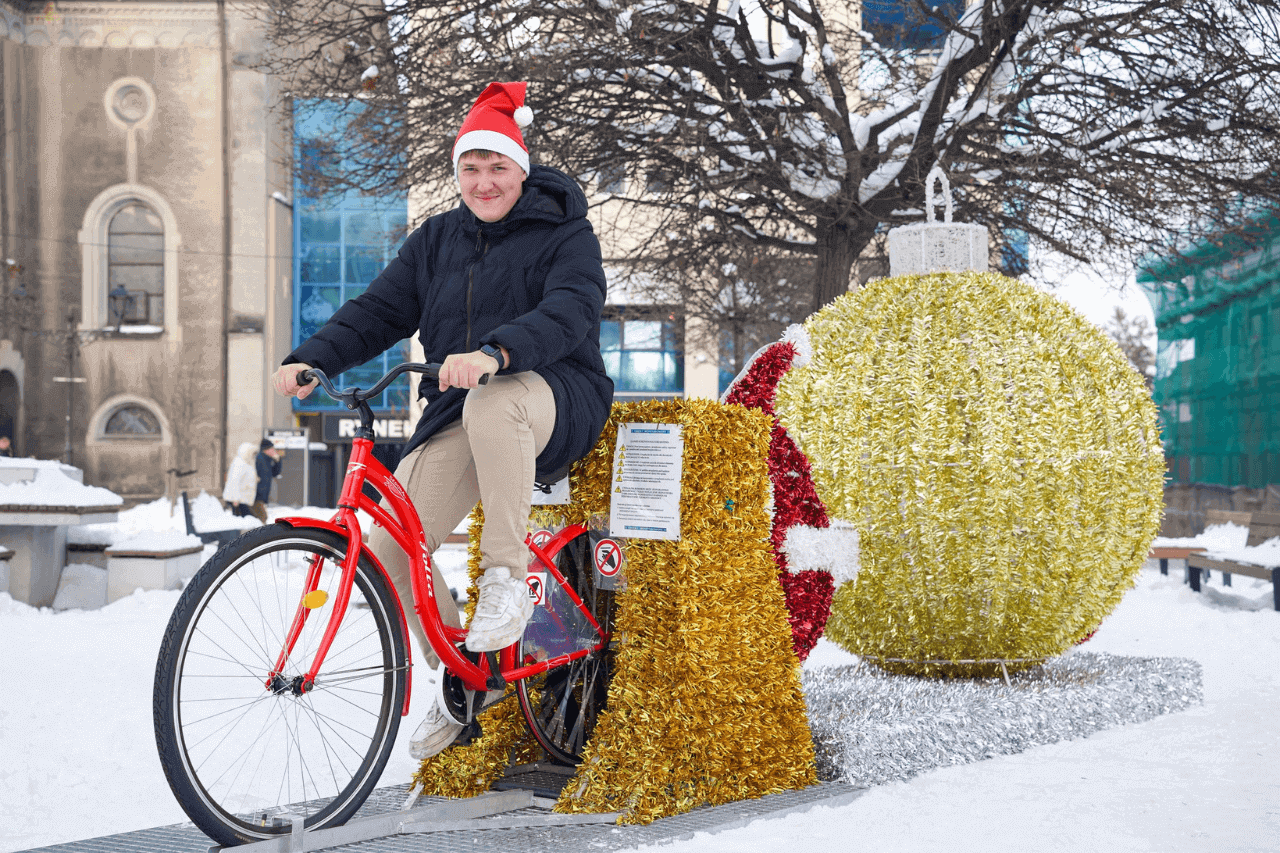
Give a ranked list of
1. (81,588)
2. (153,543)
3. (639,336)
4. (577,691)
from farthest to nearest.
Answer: (639,336)
(153,543)
(81,588)
(577,691)

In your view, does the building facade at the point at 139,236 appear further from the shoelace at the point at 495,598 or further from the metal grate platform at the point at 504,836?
the shoelace at the point at 495,598

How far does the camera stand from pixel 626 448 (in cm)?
369

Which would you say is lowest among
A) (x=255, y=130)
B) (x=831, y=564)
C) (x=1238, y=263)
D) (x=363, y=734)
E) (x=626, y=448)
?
(x=363, y=734)

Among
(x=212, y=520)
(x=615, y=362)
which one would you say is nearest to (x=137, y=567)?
(x=212, y=520)

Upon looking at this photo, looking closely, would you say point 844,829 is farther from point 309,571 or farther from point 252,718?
point 252,718

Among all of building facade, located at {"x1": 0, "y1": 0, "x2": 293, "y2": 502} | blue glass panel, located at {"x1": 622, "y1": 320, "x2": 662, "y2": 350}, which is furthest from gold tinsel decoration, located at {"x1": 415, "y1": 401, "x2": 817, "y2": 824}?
building facade, located at {"x1": 0, "y1": 0, "x2": 293, "y2": 502}

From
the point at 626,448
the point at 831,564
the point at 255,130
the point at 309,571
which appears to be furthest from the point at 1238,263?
the point at 255,130

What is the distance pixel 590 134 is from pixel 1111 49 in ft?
Answer: 14.0

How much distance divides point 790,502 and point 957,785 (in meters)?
1.21

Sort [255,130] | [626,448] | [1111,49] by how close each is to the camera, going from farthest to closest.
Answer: [255,130], [1111,49], [626,448]

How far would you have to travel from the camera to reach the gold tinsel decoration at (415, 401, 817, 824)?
11.5 feet

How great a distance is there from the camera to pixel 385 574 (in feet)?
10.4

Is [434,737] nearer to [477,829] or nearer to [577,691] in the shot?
[477,829]

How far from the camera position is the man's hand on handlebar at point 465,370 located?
285cm
